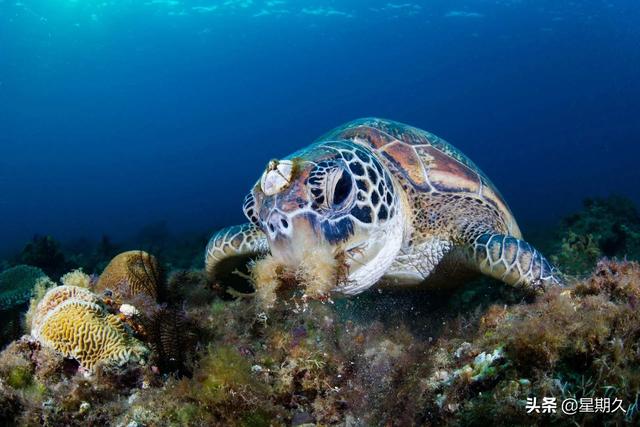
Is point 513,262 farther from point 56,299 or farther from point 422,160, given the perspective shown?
point 56,299

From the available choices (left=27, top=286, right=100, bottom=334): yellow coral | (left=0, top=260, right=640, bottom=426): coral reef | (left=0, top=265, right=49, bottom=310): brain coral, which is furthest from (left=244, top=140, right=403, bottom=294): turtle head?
(left=0, top=265, right=49, bottom=310): brain coral

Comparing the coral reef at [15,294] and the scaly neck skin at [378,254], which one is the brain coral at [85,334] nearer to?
the coral reef at [15,294]

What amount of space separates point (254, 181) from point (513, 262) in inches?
750

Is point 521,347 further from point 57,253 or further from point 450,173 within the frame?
point 57,253

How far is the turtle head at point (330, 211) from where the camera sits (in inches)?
78.7

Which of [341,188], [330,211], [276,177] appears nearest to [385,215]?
[341,188]

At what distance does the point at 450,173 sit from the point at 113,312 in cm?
289

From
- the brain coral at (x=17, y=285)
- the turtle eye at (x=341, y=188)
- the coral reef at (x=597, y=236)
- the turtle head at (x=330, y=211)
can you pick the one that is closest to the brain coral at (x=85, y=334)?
the turtle head at (x=330, y=211)

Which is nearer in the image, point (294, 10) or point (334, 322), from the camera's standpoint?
point (334, 322)

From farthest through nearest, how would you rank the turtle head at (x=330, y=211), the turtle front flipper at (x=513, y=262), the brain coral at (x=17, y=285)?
the brain coral at (x=17, y=285)
the turtle front flipper at (x=513, y=262)
the turtle head at (x=330, y=211)

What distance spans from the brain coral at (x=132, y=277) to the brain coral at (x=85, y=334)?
44 centimetres

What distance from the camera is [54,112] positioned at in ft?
274

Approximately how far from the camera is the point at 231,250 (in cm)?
371

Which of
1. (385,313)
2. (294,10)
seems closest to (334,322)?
(385,313)
